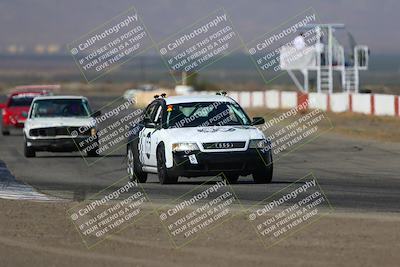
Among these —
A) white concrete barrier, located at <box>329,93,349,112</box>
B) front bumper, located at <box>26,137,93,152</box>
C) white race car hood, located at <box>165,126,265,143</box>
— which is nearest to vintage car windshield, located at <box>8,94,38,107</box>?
front bumper, located at <box>26,137,93,152</box>

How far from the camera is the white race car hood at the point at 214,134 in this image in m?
18.4

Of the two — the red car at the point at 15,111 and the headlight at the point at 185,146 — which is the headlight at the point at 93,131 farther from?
the red car at the point at 15,111

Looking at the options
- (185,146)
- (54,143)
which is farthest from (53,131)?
(185,146)

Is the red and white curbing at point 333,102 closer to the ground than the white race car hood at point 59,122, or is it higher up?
closer to the ground

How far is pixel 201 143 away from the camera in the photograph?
1842 centimetres

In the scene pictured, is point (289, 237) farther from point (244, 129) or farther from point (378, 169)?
point (378, 169)

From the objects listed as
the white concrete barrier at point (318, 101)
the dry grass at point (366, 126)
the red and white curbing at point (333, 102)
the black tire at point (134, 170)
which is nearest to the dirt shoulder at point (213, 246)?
the black tire at point (134, 170)

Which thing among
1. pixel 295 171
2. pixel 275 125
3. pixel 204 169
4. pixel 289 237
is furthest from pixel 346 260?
pixel 275 125

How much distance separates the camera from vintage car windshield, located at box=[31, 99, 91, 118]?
95.4 feet

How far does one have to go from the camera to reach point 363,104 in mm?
47875

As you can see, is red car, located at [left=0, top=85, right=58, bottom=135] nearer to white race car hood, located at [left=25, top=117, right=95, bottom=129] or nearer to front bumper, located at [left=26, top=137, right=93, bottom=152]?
white race car hood, located at [left=25, top=117, right=95, bottom=129]

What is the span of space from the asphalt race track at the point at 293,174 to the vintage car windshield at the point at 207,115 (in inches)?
38.2

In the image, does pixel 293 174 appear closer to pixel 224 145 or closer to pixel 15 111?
pixel 224 145

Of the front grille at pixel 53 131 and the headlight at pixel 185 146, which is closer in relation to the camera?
the headlight at pixel 185 146
